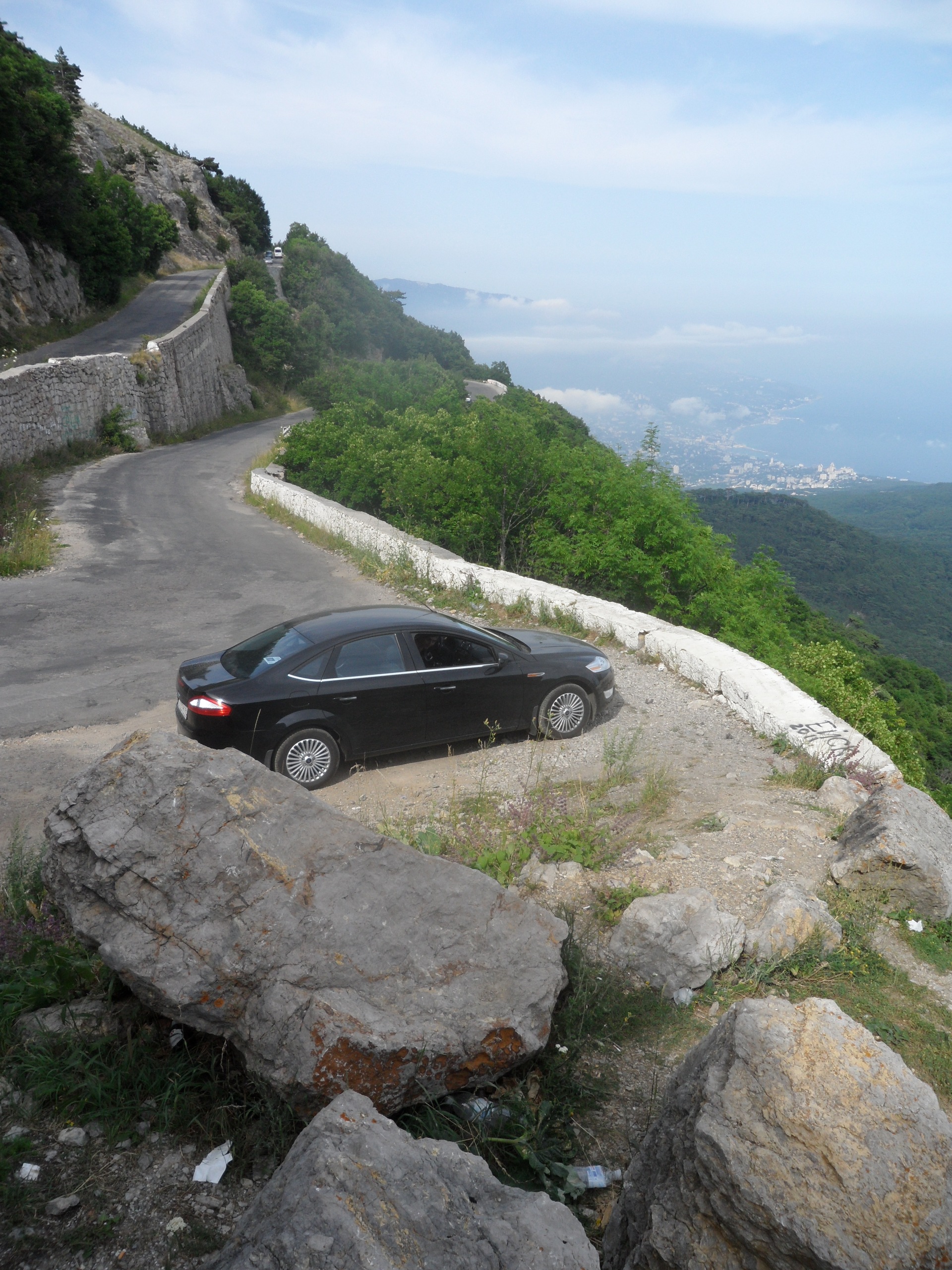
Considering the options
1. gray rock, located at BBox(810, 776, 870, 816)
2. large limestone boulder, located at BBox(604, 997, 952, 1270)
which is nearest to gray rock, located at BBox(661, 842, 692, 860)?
gray rock, located at BBox(810, 776, 870, 816)

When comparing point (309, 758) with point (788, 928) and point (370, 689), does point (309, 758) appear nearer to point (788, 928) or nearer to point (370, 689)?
point (370, 689)

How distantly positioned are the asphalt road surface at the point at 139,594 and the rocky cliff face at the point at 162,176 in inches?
1470

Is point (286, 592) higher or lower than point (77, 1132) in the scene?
lower

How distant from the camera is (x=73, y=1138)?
124 inches

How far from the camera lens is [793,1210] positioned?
2.33 meters

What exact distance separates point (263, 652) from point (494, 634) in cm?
236

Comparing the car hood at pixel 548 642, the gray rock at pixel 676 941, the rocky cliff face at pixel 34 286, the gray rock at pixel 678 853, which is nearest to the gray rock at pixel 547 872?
the gray rock at pixel 678 853

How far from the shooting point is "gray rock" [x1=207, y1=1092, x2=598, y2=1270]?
82.9 inches

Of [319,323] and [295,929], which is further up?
[319,323]

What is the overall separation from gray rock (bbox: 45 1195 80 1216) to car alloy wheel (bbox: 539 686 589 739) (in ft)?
18.9

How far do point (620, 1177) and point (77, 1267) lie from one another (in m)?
1.98

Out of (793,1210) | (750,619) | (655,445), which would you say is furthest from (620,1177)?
(655,445)

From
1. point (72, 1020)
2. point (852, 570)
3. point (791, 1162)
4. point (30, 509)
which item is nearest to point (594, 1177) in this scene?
point (791, 1162)

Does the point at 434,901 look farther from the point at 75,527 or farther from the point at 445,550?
the point at 75,527
